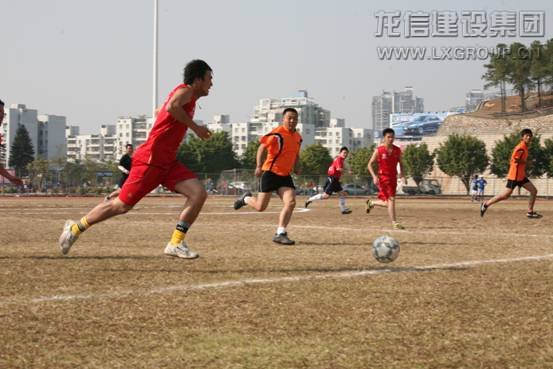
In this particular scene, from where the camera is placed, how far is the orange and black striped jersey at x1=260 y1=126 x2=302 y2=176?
11492 millimetres

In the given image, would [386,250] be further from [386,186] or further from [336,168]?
[336,168]

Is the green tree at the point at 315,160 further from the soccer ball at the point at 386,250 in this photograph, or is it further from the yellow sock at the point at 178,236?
the soccer ball at the point at 386,250

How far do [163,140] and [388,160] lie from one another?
8368mm

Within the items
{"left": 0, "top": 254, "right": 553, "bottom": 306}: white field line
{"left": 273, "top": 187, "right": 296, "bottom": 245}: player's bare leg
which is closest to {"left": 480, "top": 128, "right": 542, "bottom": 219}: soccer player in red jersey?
{"left": 273, "top": 187, "right": 296, "bottom": 245}: player's bare leg

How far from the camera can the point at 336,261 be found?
8242mm

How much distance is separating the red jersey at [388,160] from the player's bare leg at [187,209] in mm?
7940

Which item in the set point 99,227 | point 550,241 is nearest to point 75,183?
point 99,227

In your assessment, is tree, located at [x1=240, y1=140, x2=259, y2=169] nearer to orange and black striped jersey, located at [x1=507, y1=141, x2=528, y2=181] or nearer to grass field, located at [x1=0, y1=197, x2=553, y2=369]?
orange and black striped jersey, located at [x1=507, y1=141, x2=528, y2=181]

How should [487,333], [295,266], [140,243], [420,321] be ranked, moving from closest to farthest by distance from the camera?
[487,333] → [420,321] → [295,266] → [140,243]

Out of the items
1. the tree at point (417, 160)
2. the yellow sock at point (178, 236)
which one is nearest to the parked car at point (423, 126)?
the tree at point (417, 160)

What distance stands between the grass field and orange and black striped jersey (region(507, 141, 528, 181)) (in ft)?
27.7

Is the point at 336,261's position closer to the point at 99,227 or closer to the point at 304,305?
the point at 304,305

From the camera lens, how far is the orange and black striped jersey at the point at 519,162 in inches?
694

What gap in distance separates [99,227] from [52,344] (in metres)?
10.0
